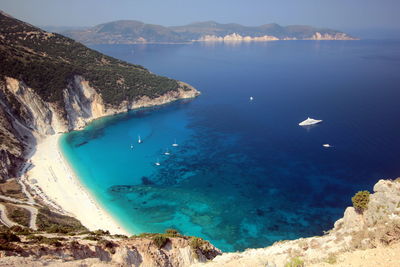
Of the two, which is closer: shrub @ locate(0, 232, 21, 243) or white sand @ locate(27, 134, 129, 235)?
shrub @ locate(0, 232, 21, 243)

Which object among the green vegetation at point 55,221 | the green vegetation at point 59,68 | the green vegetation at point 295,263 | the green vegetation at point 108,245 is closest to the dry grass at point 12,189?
the green vegetation at point 55,221

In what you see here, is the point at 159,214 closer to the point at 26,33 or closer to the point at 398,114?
the point at 398,114

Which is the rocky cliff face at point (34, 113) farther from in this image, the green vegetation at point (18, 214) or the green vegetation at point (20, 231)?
the green vegetation at point (20, 231)

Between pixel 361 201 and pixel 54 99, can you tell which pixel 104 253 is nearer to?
pixel 361 201

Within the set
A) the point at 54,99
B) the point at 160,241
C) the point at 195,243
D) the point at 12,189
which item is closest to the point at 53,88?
the point at 54,99

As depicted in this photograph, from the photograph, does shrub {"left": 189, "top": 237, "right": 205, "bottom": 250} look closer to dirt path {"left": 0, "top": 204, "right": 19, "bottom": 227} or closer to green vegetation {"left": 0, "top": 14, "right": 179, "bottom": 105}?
dirt path {"left": 0, "top": 204, "right": 19, "bottom": 227}

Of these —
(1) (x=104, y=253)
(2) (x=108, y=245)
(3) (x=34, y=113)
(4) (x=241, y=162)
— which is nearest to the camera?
(1) (x=104, y=253)

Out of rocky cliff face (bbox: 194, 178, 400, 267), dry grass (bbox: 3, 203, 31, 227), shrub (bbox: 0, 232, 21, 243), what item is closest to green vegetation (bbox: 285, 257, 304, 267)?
rocky cliff face (bbox: 194, 178, 400, 267)
